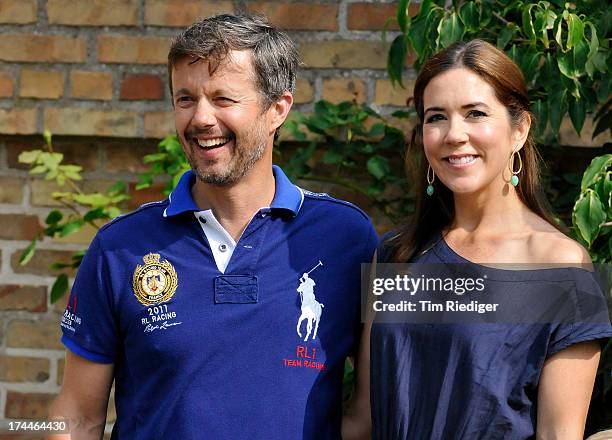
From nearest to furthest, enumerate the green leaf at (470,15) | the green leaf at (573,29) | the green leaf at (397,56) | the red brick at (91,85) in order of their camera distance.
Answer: the green leaf at (573,29) < the green leaf at (470,15) < the green leaf at (397,56) < the red brick at (91,85)

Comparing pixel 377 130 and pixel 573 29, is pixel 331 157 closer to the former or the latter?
pixel 377 130

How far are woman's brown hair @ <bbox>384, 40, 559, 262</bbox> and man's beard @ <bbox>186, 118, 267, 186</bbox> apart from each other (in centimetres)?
38

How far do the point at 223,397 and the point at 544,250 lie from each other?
77 cm

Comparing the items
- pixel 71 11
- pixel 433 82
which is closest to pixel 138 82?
pixel 71 11

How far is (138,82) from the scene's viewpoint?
144 inches

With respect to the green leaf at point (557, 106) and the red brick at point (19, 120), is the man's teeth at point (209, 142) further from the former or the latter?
the red brick at point (19, 120)

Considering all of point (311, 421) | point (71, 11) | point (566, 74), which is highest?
point (71, 11)

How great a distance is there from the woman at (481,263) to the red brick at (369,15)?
1149 millimetres

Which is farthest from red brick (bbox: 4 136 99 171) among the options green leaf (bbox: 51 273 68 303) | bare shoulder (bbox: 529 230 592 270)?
bare shoulder (bbox: 529 230 592 270)

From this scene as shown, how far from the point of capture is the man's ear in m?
2.60

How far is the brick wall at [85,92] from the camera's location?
11.8 ft

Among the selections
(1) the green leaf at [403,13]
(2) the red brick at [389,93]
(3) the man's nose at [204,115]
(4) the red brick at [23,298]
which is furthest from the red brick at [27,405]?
(1) the green leaf at [403,13]

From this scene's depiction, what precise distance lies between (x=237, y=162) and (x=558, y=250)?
77 centimetres

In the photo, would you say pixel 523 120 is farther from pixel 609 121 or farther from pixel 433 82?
pixel 609 121
